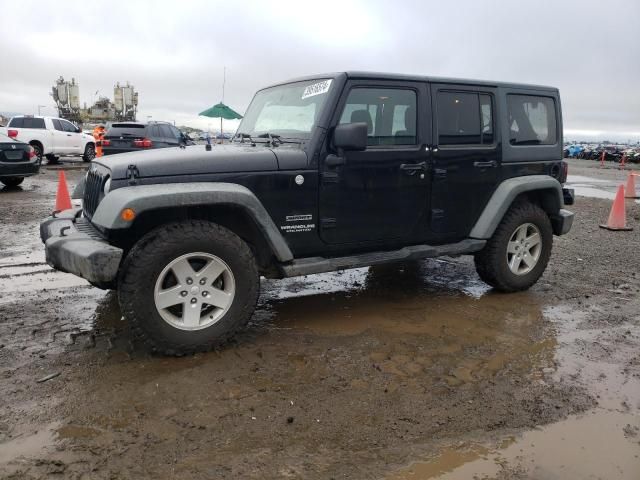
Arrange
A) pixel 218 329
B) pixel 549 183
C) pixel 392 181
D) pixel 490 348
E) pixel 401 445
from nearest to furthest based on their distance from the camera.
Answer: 1. pixel 401 445
2. pixel 218 329
3. pixel 490 348
4. pixel 392 181
5. pixel 549 183

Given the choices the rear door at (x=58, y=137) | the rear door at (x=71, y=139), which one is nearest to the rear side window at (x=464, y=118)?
the rear door at (x=58, y=137)

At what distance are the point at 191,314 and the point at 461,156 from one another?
2703 mm

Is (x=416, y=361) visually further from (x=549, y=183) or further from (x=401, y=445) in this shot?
(x=549, y=183)

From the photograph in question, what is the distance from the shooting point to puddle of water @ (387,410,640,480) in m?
2.49

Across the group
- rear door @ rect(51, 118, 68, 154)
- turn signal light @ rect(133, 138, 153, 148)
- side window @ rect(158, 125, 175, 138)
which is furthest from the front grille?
rear door @ rect(51, 118, 68, 154)

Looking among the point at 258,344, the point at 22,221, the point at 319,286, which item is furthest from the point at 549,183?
the point at 22,221

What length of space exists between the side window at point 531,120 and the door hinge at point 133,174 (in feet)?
11.3

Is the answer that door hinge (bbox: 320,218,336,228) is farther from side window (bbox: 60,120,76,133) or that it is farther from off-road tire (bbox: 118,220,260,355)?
side window (bbox: 60,120,76,133)

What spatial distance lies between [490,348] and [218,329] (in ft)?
6.53

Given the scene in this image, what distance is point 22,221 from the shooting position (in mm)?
8422

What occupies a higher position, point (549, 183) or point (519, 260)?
point (549, 183)

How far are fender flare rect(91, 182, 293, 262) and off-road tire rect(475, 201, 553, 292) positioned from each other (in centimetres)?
225

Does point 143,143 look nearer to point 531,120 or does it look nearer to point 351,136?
point 531,120

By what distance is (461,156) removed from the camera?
15.4ft
